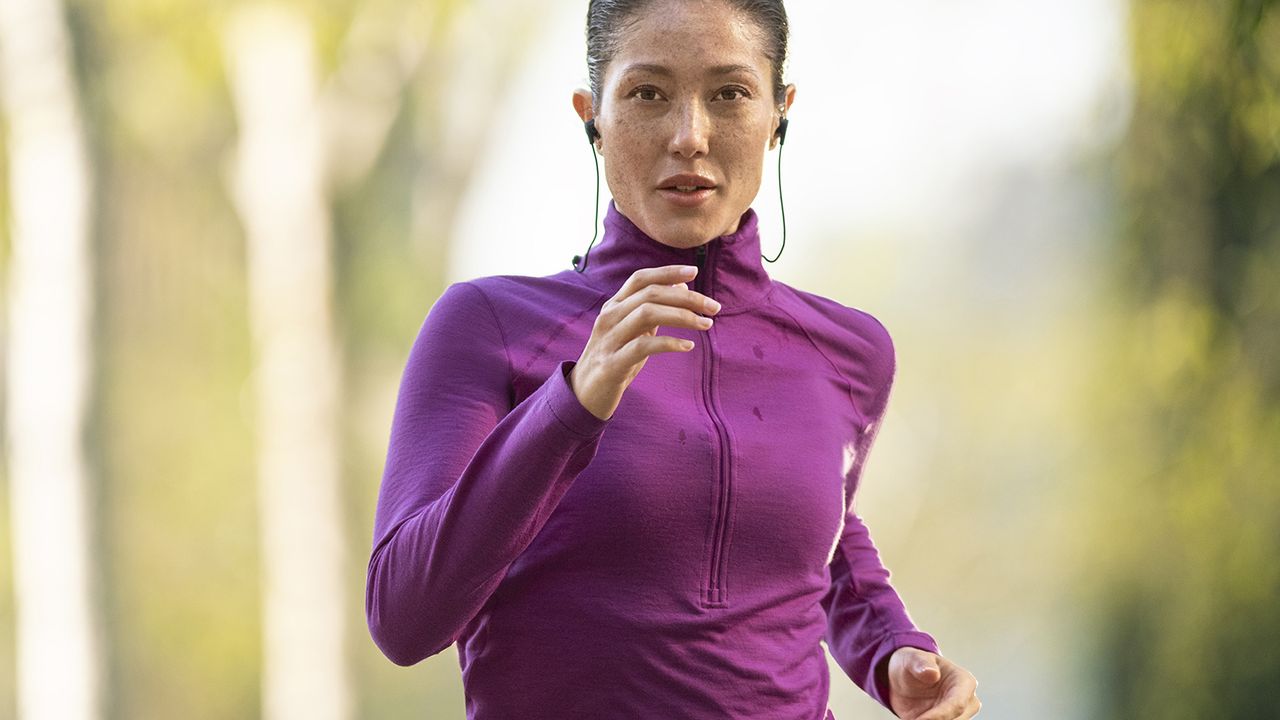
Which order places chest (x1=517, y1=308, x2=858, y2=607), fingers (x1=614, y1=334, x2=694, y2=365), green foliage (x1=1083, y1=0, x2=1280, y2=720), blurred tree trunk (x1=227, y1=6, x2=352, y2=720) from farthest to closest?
green foliage (x1=1083, y1=0, x2=1280, y2=720)
blurred tree trunk (x1=227, y1=6, x2=352, y2=720)
chest (x1=517, y1=308, x2=858, y2=607)
fingers (x1=614, y1=334, x2=694, y2=365)

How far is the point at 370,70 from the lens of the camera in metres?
2.88

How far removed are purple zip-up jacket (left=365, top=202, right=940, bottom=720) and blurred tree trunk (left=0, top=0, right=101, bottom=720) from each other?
6.46 ft

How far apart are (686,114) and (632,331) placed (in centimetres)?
26

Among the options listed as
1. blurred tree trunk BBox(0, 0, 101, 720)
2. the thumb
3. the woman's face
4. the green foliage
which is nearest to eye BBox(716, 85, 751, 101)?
the woman's face

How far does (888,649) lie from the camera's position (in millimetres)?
1063

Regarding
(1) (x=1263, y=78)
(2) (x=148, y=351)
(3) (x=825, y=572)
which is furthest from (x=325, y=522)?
(1) (x=1263, y=78)

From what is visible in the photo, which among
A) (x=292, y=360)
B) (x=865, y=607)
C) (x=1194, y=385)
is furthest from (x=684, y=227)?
(x=1194, y=385)

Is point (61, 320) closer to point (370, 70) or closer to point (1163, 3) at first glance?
point (370, 70)

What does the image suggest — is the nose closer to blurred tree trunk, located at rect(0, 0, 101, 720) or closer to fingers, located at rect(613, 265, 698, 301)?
fingers, located at rect(613, 265, 698, 301)

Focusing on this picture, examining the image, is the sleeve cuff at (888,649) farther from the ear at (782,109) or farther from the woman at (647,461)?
the ear at (782,109)

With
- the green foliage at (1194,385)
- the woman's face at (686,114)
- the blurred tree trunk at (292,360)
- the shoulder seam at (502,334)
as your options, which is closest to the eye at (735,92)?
the woman's face at (686,114)

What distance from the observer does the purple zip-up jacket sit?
80 centimetres

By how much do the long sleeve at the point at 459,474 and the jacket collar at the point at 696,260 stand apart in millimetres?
112

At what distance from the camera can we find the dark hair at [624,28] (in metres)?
0.96
